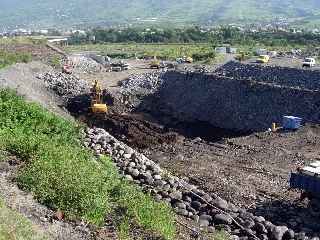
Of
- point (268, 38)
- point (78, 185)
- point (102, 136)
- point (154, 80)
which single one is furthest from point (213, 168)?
point (268, 38)

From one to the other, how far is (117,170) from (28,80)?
71.8ft

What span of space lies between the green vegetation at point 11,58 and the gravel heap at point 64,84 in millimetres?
2831

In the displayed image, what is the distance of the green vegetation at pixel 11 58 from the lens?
139 feet

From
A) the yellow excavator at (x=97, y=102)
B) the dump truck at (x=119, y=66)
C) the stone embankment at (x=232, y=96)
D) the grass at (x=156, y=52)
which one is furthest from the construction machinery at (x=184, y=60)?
the yellow excavator at (x=97, y=102)

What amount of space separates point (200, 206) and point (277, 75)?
22.6 meters

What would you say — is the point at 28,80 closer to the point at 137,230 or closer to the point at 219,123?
the point at 219,123

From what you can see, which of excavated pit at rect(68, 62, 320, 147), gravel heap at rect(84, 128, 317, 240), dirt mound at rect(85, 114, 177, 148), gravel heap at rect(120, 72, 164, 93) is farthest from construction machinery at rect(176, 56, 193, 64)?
gravel heap at rect(84, 128, 317, 240)

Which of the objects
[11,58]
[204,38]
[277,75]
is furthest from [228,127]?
[204,38]

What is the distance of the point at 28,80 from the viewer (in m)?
38.5

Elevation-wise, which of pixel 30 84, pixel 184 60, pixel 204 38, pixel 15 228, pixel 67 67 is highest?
pixel 15 228

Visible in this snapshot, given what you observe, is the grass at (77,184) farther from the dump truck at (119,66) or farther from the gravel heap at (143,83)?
the dump truck at (119,66)

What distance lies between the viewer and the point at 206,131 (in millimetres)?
32500

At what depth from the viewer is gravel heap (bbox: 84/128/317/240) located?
15.2 m

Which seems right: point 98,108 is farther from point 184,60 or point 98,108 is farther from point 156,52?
point 156,52
